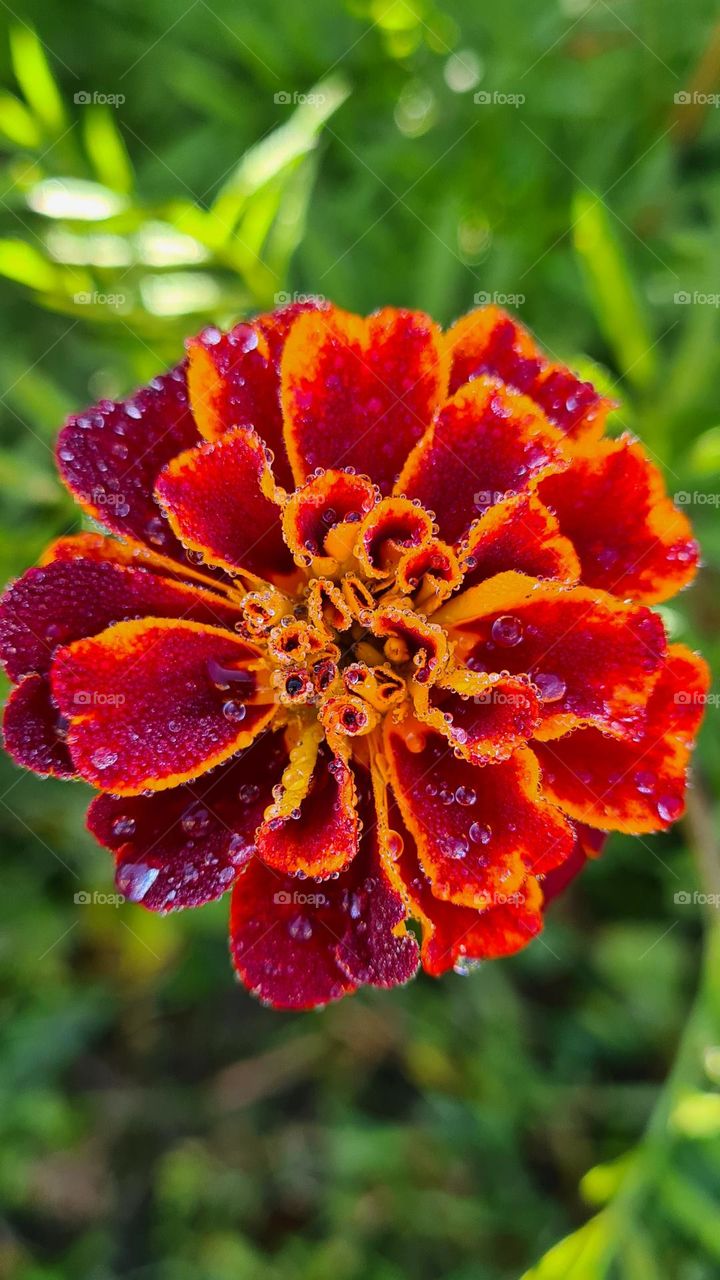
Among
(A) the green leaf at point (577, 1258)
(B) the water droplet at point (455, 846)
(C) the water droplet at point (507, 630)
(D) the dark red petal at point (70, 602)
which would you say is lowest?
(A) the green leaf at point (577, 1258)

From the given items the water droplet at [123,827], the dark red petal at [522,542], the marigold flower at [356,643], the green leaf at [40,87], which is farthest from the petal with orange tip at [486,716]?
the green leaf at [40,87]

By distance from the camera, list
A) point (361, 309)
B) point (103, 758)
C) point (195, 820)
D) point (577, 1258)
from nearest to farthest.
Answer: point (103, 758)
point (195, 820)
point (577, 1258)
point (361, 309)

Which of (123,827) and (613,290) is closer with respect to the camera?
(123,827)

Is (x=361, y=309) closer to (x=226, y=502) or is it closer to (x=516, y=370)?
(x=516, y=370)

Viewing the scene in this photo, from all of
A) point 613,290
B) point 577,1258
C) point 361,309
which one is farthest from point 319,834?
point 361,309

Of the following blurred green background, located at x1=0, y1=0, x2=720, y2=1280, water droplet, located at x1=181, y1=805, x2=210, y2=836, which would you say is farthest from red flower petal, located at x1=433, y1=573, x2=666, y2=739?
blurred green background, located at x1=0, y1=0, x2=720, y2=1280

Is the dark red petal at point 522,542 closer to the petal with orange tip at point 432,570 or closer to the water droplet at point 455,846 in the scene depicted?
the petal with orange tip at point 432,570

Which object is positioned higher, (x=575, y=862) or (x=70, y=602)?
(x=70, y=602)
